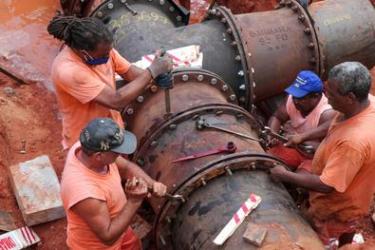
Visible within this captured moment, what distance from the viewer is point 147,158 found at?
399 centimetres

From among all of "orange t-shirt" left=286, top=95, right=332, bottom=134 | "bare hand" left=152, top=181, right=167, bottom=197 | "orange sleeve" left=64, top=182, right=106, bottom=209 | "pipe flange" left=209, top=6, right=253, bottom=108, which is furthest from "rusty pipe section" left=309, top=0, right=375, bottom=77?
"orange sleeve" left=64, top=182, right=106, bottom=209

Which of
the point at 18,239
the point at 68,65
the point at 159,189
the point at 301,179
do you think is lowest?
the point at 18,239

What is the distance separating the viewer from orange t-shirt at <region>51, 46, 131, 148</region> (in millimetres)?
3883

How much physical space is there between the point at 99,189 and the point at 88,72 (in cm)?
97

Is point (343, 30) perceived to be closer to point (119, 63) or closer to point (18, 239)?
point (119, 63)

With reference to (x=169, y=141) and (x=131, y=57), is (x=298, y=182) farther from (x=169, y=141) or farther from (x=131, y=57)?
(x=131, y=57)

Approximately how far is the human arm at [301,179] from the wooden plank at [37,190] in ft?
7.48

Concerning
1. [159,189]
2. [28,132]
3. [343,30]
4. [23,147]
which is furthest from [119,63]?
[28,132]

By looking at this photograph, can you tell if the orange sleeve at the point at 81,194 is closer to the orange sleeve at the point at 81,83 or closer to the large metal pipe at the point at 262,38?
the orange sleeve at the point at 81,83

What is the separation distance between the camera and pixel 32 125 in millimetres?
6336

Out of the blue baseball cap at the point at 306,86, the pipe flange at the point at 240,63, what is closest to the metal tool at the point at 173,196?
the blue baseball cap at the point at 306,86

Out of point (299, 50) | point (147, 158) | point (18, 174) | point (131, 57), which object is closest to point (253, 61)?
point (299, 50)

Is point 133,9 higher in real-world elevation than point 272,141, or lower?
higher

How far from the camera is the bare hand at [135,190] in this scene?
3365 mm
